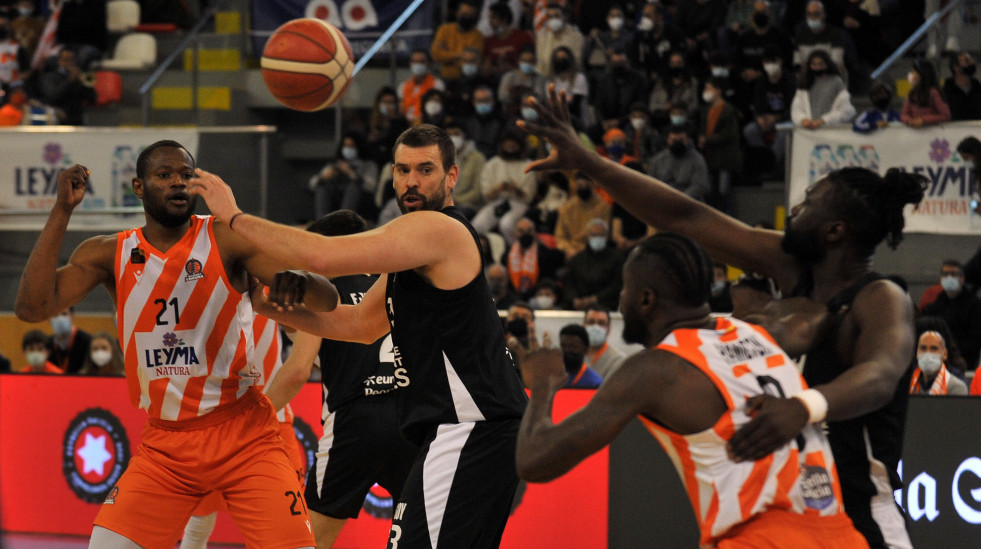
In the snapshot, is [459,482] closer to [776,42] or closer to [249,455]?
[249,455]

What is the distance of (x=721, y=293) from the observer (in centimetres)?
1075

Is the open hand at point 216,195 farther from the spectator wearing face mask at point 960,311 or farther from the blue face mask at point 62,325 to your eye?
the spectator wearing face mask at point 960,311

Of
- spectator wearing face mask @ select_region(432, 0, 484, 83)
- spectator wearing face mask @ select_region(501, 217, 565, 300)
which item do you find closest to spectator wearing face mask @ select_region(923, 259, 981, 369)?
spectator wearing face mask @ select_region(501, 217, 565, 300)

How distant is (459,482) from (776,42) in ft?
35.7

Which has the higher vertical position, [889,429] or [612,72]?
[612,72]

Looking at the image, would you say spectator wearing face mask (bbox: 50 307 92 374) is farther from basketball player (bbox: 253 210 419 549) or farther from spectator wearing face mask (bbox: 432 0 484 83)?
spectator wearing face mask (bbox: 432 0 484 83)

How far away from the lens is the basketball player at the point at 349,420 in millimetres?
Result: 5504

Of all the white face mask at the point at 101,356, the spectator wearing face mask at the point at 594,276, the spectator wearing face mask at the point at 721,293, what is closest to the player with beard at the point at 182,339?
the white face mask at the point at 101,356

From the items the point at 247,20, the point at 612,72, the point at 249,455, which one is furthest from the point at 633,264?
the point at 247,20

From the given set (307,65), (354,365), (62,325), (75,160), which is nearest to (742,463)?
(354,365)

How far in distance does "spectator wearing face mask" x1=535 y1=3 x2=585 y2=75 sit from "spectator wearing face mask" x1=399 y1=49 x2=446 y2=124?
140 centimetres

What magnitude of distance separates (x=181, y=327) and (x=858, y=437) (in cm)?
267

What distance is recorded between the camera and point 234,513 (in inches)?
179

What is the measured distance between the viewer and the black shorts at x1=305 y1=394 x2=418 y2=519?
18.0 ft
